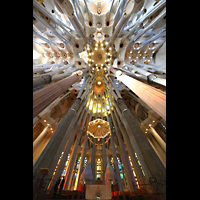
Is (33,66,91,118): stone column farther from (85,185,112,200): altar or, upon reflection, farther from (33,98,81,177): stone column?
(85,185,112,200): altar

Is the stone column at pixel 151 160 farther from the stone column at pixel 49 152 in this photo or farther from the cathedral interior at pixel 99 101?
the stone column at pixel 49 152

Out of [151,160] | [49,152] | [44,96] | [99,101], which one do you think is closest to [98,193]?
[151,160]

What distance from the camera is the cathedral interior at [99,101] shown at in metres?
5.33

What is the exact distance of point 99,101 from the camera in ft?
59.8

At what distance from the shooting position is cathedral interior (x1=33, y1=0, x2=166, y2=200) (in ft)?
17.5

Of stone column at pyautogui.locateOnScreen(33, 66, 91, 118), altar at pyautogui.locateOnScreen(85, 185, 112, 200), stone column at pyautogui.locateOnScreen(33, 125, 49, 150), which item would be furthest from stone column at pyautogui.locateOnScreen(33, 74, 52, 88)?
stone column at pyautogui.locateOnScreen(33, 125, 49, 150)

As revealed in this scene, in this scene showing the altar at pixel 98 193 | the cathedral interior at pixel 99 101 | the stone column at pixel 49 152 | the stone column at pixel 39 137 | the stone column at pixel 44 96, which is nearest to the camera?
the stone column at pixel 44 96

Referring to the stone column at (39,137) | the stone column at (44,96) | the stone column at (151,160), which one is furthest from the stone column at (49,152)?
the stone column at (151,160)

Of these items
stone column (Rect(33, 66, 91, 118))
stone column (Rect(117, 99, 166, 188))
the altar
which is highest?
stone column (Rect(33, 66, 91, 118))

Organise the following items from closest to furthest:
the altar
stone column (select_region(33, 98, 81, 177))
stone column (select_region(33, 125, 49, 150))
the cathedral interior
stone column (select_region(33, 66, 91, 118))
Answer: stone column (select_region(33, 66, 91, 118)), the altar, the cathedral interior, stone column (select_region(33, 98, 81, 177)), stone column (select_region(33, 125, 49, 150))

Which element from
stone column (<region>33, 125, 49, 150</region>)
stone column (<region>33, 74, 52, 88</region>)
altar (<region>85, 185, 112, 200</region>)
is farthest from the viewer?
stone column (<region>33, 125, 49, 150</region>)

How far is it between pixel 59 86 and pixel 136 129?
20.7ft

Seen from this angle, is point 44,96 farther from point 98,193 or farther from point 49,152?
point 98,193
